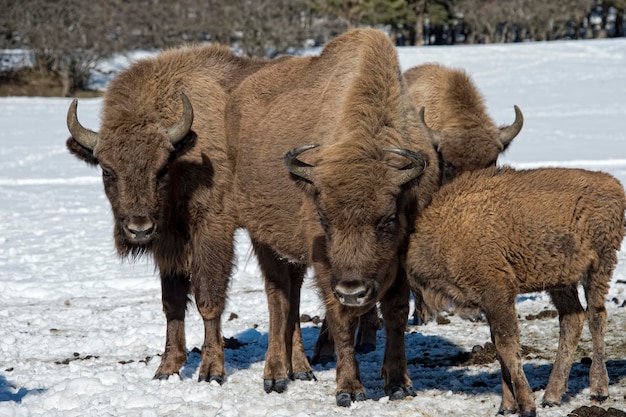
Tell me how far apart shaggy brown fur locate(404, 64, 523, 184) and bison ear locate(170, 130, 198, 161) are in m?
3.03

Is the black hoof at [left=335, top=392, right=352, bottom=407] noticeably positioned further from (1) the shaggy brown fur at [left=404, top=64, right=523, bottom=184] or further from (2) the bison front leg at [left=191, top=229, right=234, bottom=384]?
(1) the shaggy brown fur at [left=404, top=64, right=523, bottom=184]

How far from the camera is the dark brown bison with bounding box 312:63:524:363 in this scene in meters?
8.82

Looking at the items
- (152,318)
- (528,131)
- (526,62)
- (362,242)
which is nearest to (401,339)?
(362,242)

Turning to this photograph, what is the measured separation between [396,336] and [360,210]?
1384mm

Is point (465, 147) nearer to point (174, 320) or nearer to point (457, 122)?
point (457, 122)

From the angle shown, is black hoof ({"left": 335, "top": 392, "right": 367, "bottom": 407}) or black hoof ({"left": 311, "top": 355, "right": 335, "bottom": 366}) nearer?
black hoof ({"left": 335, "top": 392, "right": 367, "bottom": 407})

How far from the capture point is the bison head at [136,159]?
7.15m

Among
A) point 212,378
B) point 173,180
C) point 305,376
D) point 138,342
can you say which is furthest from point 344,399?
point 138,342

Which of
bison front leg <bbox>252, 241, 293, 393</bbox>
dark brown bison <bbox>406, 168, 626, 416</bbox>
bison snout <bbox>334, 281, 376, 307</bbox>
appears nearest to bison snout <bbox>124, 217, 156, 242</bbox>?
bison front leg <bbox>252, 241, 293, 393</bbox>

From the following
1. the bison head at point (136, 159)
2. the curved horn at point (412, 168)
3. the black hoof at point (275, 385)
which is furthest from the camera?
the black hoof at point (275, 385)

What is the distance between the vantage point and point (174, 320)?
317 inches

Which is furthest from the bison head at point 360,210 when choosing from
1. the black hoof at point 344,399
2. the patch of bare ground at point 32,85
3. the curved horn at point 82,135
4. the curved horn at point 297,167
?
the patch of bare ground at point 32,85

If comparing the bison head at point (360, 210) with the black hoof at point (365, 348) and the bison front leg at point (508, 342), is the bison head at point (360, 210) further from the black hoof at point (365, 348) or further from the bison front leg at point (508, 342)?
the black hoof at point (365, 348)

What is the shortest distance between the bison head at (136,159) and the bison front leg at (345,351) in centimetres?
160
